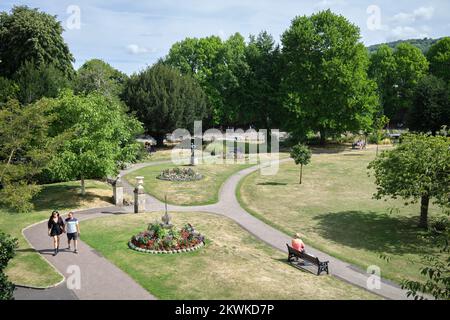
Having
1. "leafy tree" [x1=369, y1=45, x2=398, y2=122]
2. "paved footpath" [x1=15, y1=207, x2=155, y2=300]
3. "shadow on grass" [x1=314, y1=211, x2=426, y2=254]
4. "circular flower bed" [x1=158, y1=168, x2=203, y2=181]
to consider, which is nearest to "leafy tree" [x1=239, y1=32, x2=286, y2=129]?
"leafy tree" [x1=369, y1=45, x2=398, y2=122]

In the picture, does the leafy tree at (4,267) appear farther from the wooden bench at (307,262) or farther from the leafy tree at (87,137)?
the leafy tree at (87,137)

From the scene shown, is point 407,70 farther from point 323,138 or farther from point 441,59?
point 323,138

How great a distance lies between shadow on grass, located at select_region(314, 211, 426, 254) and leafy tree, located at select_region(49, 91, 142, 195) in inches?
563

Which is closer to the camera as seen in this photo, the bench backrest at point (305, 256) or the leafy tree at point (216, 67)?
the bench backrest at point (305, 256)

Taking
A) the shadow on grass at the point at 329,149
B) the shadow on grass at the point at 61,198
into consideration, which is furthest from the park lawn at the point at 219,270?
the shadow on grass at the point at 329,149

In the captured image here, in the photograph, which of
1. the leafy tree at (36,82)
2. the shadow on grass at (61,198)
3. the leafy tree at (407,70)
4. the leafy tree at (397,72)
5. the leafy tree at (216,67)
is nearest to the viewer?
the shadow on grass at (61,198)

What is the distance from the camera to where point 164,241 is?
65.9 ft

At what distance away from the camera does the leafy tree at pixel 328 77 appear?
54719 mm

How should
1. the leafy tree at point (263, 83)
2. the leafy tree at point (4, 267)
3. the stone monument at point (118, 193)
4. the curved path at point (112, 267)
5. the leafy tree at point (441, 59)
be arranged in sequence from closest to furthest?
the leafy tree at point (4, 267) → the curved path at point (112, 267) → the stone monument at point (118, 193) → the leafy tree at point (263, 83) → the leafy tree at point (441, 59)

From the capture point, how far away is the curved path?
A: 15422mm

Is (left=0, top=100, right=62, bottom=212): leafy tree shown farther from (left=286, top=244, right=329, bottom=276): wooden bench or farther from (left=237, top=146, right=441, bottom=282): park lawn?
(left=286, top=244, right=329, bottom=276): wooden bench

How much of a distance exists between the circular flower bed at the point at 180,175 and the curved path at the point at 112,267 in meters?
8.22

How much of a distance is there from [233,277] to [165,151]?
37.4 meters
